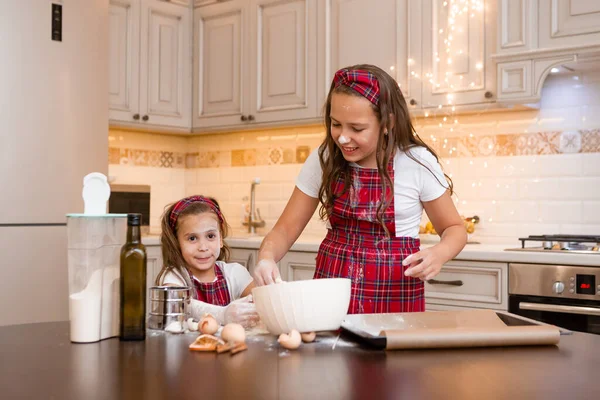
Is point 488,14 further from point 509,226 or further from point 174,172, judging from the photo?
point 174,172

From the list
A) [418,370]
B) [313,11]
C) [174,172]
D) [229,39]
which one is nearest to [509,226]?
[313,11]

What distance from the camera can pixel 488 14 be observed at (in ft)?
9.64

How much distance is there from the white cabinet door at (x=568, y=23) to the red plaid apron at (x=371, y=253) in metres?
1.27

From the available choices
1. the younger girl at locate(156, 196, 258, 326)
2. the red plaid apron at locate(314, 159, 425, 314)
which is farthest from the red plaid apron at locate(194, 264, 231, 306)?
the red plaid apron at locate(314, 159, 425, 314)

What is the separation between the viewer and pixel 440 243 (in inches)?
63.7

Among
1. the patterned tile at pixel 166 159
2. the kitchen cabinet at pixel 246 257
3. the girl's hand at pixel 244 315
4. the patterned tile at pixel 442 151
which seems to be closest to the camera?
the girl's hand at pixel 244 315

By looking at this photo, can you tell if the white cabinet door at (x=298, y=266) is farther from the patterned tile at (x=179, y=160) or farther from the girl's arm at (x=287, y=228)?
the patterned tile at (x=179, y=160)

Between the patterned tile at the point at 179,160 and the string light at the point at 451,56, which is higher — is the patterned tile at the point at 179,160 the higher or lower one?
the lower one

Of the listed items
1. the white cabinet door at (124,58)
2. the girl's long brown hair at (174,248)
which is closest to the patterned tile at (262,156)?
the white cabinet door at (124,58)

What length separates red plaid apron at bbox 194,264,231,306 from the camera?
6.16 feet

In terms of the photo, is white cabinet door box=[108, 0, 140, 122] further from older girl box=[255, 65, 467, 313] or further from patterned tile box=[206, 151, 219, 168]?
older girl box=[255, 65, 467, 313]

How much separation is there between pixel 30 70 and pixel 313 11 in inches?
50.8

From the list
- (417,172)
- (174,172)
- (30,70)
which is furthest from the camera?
(174,172)

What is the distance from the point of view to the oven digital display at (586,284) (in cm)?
245
